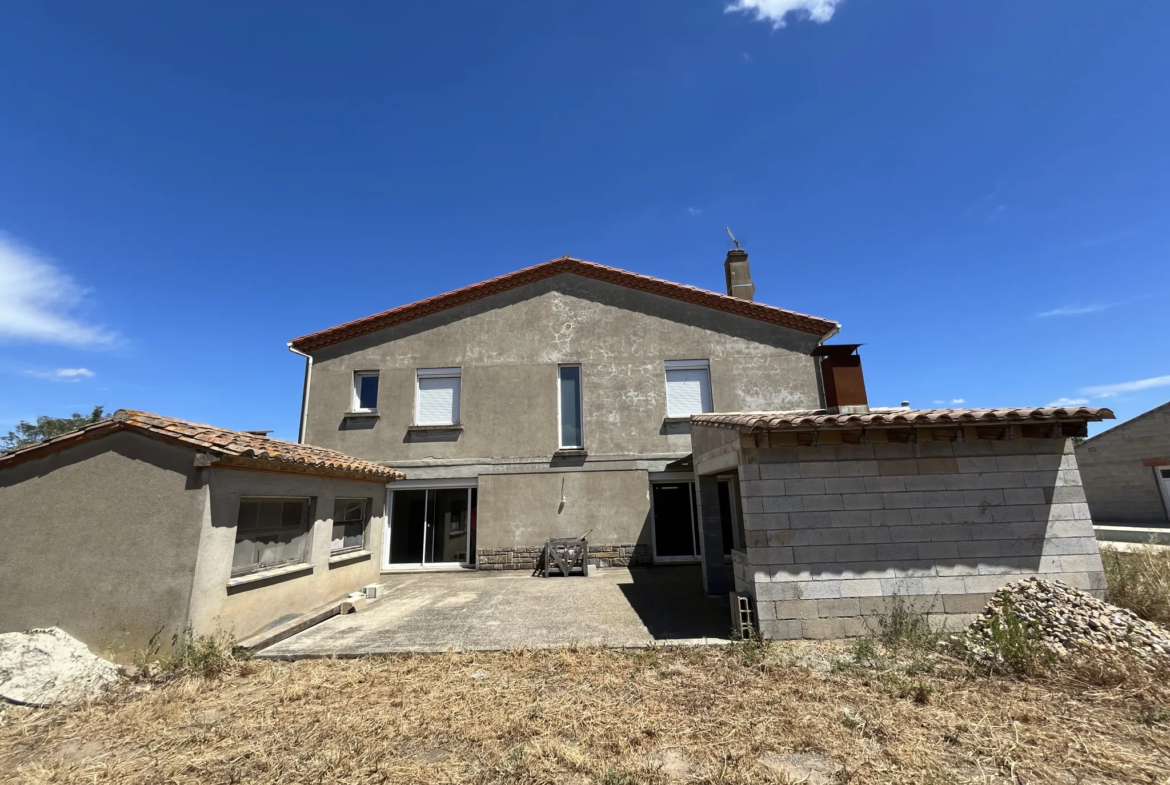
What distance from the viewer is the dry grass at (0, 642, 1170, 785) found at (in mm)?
3549

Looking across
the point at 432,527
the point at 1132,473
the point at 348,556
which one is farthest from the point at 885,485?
the point at 1132,473

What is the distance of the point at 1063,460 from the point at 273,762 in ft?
31.6

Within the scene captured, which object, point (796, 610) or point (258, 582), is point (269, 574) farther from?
point (796, 610)

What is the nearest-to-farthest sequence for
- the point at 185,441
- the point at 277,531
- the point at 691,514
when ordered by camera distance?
the point at 185,441 → the point at 277,531 → the point at 691,514

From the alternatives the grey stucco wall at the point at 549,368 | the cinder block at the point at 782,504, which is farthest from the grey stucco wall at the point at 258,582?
the cinder block at the point at 782,504

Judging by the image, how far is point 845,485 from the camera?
6598 mm

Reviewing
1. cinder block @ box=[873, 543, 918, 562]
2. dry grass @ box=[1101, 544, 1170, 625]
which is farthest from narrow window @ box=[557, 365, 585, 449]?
dry grass @ box=[1101, 544, 1170, 625]

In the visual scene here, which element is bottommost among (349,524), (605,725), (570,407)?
(605,725)

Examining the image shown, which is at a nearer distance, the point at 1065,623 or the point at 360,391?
the point at 1065,623

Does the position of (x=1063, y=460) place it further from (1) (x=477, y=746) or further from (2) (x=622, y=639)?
(1) (x=477, y=746)

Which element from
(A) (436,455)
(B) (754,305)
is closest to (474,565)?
(A) (436,455)

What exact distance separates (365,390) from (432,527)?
14.4 feet

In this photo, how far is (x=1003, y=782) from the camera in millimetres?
3332

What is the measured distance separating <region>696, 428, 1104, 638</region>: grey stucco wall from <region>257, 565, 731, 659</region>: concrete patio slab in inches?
56.5
